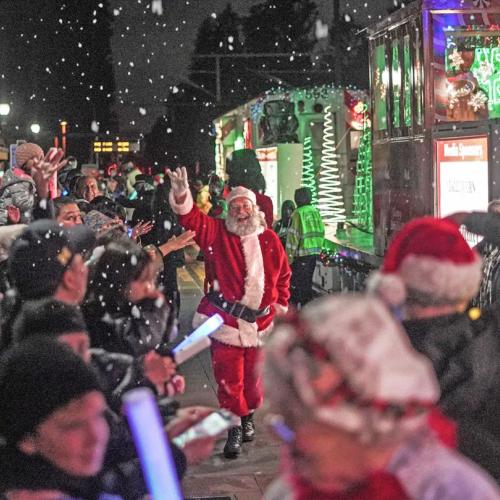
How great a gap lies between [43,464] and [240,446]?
5162 mm

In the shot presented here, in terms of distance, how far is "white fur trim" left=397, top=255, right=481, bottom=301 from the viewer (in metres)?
3.28

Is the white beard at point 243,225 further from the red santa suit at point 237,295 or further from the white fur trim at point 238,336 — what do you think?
the white fur trim at point 238,336

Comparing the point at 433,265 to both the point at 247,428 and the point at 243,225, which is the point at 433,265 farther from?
the point at 247,428

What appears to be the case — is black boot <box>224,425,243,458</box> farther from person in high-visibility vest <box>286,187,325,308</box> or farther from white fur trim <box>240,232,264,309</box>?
person in high-visibility vest <box>286,187,325,308</box>

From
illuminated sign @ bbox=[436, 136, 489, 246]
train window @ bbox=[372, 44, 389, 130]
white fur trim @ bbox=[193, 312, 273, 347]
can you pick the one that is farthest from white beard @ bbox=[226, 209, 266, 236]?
train window @ bbox=[372, 44, 389, 130]

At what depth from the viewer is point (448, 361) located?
12.1 feet

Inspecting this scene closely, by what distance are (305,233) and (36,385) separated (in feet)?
35.2

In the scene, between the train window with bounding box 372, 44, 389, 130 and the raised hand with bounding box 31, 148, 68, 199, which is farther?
the train window with bounding box 372, 44, 389, 130

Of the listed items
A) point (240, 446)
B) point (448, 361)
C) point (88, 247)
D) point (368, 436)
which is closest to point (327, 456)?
point (368, 436)

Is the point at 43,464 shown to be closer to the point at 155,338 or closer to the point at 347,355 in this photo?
the point at 347,355

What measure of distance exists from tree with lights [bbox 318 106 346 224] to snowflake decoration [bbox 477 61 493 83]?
11066 millimetres

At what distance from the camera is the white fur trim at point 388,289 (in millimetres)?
2930

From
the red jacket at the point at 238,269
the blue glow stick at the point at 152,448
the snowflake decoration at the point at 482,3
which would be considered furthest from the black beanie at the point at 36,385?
the snowflake decoration at the point at 482,3

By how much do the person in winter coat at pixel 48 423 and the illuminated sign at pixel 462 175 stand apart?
6.01 meters
